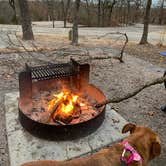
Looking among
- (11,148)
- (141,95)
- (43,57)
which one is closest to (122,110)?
(141,95)

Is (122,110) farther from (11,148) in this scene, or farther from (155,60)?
(155,60)

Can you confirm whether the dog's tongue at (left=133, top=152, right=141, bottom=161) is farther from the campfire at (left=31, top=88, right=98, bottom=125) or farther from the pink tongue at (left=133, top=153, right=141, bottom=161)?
the campfire at (left=31, top=88, right=98, bottom=125)

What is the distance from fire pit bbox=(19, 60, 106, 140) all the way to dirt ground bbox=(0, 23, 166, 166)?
492 millimetres

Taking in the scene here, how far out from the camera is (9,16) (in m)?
21.6

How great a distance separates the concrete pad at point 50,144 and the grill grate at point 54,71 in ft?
2.46

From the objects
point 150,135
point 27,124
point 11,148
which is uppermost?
point 150,135

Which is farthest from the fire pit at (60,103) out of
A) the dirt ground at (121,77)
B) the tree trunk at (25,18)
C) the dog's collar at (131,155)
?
the tree trunk at (25,18)

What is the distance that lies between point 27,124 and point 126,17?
31.0m

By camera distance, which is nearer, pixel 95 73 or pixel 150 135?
pixel 150 135

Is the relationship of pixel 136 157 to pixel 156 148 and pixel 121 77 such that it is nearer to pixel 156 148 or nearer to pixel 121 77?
pixel 156 148

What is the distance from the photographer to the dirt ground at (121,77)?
10.8 feet

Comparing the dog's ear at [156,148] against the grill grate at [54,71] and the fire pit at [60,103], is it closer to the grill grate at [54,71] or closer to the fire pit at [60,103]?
the fire pit at [60,103]

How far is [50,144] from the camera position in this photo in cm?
263

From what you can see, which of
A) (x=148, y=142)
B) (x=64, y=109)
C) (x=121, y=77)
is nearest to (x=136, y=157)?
(x=148, y=142)
